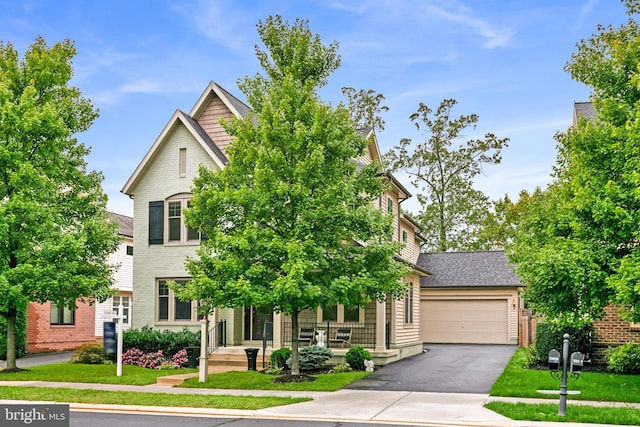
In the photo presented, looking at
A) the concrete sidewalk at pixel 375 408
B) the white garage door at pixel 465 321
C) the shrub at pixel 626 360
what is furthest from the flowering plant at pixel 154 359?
the white garage door at pixel 465 321

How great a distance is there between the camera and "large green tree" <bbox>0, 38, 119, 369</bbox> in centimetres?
2070

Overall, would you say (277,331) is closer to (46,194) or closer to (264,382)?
(264,382)

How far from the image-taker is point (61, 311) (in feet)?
112

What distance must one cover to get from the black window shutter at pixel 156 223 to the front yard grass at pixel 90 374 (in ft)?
16.1

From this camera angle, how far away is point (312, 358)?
2169cm

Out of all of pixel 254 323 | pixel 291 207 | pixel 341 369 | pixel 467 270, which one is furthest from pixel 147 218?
pixel 467 270

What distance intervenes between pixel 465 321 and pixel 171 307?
18185 millimetres

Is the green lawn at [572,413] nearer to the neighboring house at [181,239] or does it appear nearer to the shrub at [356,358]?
the shrub at [356,358]

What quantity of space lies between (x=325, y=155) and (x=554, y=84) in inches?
348

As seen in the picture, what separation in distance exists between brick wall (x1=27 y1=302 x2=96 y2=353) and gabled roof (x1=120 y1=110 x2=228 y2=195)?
23.1ft

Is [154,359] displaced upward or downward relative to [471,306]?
downward

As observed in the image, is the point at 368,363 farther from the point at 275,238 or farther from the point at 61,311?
the point at 61,311

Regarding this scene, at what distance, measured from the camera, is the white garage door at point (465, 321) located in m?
37.6

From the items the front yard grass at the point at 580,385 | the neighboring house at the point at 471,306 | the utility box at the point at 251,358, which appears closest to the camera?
the front yard grass at the point at 580,385
